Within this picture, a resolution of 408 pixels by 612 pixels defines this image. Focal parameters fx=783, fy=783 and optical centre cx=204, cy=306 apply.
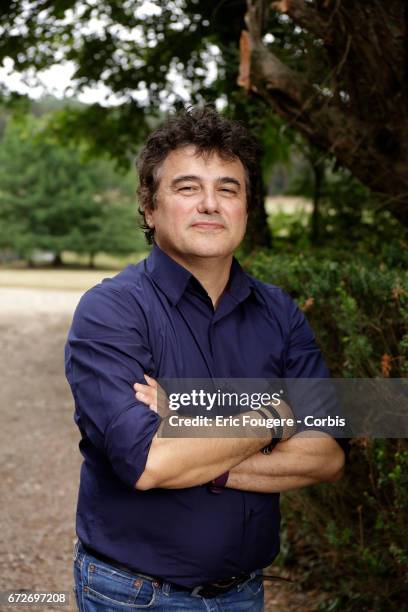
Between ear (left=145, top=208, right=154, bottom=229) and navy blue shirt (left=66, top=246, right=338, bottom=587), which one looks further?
ear (left=145, top=208, right=154, bottom=229)

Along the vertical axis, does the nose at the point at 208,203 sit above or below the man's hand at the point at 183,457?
above

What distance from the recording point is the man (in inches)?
86.7

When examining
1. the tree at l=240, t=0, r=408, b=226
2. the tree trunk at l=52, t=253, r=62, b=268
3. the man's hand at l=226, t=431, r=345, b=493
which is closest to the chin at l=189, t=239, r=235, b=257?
the man's hand at l=226, t=431, r=345, b=493

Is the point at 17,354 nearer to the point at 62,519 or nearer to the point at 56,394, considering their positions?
the point at 56,394

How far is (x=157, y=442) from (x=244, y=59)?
3.11 metres

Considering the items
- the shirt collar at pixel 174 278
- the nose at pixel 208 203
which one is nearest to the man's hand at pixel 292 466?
the shirt collar at pixel 174 278

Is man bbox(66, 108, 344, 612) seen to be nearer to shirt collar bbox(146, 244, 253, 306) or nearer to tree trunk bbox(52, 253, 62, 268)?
shirt collar bbox(146, 244, 253, 306)

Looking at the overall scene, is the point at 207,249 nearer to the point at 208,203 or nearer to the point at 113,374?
the point at 208,203

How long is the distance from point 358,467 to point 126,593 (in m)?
1.80

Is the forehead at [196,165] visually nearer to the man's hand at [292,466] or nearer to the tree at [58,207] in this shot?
the man's hand at [292,466]

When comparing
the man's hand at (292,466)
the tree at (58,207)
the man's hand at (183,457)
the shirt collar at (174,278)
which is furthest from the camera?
the tree at (58,207)

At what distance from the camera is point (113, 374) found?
2209 millimetres

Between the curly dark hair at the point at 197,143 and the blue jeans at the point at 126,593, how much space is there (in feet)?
3.90

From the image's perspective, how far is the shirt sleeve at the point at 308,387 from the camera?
8.44 feet
